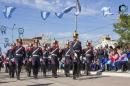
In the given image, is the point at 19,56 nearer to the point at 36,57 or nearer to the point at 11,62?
the point at 36,57

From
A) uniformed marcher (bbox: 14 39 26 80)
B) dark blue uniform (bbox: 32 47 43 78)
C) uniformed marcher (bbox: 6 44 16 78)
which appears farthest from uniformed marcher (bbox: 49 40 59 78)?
uniformed marcher (bbox: 6 44 16 78)

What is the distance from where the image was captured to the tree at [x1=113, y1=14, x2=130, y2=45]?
44.2 metres

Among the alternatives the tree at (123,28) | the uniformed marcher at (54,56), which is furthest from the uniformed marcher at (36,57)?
the tree at (123,28)

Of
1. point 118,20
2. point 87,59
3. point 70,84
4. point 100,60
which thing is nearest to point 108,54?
point 100,60

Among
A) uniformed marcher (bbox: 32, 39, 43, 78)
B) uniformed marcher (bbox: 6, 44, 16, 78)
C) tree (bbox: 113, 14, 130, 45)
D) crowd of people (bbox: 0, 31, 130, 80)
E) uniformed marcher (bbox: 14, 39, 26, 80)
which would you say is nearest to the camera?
crowd of people (bbox: 0, 31, 130, 80)

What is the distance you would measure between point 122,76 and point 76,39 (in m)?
3.65

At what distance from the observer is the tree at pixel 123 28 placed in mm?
44156

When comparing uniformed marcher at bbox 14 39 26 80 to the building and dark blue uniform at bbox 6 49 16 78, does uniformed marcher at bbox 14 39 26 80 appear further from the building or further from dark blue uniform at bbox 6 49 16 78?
the building

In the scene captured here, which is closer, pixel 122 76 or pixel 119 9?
pixel 122 76

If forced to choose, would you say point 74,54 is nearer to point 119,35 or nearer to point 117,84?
point 117,84

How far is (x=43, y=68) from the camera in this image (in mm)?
25844

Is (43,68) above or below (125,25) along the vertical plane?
below

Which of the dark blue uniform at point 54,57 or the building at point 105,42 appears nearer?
the dark blue uniform at point 54,57

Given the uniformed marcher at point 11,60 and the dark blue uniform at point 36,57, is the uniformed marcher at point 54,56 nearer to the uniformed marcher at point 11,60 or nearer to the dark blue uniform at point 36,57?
the dark blue uniform at point 36,57
